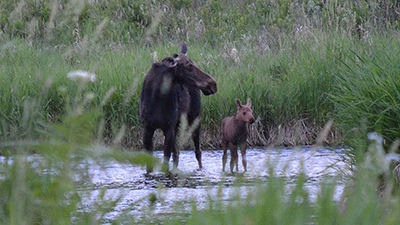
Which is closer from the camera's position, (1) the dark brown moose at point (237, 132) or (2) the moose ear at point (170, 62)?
(2) the moose ear at point (170, 62)

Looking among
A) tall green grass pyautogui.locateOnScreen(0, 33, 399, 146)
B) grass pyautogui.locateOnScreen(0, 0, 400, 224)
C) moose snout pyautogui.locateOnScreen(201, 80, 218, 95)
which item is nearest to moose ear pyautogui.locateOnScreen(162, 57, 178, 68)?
moose snout pyautogui.locateOnScreen(201, 80, 218, 95)

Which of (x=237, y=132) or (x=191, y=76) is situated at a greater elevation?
(x=191, y=76)

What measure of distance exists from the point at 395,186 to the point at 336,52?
24.2ft

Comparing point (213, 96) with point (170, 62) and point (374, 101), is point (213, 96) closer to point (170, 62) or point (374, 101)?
point (170, 62)

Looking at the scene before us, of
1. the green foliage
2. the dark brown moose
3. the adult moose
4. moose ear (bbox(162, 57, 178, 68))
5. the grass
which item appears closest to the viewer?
the grass

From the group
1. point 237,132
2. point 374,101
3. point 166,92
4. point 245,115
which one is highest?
point 166,92

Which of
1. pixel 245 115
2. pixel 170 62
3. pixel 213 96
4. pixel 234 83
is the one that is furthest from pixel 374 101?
pixel 234 83

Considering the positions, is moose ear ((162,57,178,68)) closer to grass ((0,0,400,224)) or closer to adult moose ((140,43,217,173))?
adult moose ((140,43,217,173))

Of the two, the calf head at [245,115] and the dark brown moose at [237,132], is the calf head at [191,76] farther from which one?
the dark brown moose at [237,132]

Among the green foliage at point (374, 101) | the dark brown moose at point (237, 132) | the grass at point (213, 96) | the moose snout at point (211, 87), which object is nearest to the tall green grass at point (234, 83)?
the grass at point (213, 96)

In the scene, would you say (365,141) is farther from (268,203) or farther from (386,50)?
(268,203)

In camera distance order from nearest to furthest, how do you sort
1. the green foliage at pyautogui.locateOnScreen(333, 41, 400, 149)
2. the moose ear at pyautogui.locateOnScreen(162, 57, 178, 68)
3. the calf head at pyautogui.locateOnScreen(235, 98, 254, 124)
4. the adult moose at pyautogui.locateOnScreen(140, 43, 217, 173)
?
the green foliage at pyautogui.locateOnScreen(333, 41, 400, 149) → the moose ear at pyautogui.locateOnScreen(162, 57, 178, 68) → the adult moose at pyautogui.locateOnScreen(140, 43, 217, 173) → the calf head at pyautogui.locateOnScreen(235, 98, 254, 124)

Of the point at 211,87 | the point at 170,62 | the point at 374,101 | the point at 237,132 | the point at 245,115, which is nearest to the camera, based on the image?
the point at 374,101

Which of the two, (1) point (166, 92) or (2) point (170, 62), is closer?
(2) point (170, 62)
